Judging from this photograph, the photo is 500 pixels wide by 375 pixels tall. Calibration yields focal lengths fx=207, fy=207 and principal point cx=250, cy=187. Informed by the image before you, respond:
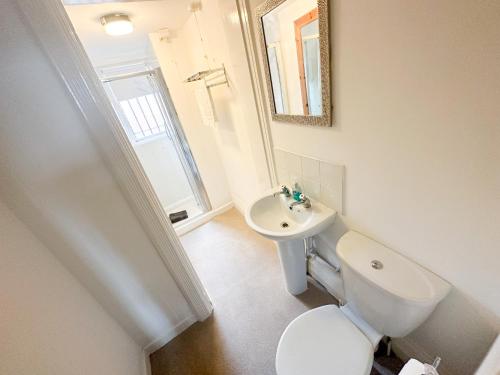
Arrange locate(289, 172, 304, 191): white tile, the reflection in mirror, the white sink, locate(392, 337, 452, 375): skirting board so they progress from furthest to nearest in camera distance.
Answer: locate(289, 172, 304, 191): white tile < the white sink < locate(392, 337, 452, 375): skirting board < the reflection in mirror

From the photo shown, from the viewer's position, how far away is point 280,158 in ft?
4.77

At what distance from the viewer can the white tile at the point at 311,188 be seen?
124 centimetres

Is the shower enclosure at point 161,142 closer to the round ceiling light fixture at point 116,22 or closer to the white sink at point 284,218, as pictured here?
the round ceiling light fixture at point 116,22

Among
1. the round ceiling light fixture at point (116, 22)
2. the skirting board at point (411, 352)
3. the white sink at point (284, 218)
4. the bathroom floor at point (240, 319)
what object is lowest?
the bathroom floor at point (240, 319)

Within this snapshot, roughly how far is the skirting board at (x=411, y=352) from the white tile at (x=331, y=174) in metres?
0.91

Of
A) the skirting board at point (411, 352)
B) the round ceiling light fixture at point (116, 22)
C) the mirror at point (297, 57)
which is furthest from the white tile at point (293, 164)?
the round ceiling light fixture at point (116, 22)

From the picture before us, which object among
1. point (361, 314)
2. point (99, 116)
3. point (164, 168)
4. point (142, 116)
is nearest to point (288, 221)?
point (361, 314)

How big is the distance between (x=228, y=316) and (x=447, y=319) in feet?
4.29

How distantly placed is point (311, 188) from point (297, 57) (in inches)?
28.2

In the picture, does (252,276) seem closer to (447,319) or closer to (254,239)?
(254,239)

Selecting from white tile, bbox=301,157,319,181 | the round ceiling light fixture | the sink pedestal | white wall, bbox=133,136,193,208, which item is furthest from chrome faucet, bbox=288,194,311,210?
white wall, bbox=133,136,193,208

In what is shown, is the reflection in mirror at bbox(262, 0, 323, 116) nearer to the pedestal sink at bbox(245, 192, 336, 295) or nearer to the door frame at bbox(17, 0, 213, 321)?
the pedestal sink at bbox(245, 192, 336, 295)

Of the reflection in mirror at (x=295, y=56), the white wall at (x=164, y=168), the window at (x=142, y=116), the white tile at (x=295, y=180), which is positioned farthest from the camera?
the white wall at (x=164, y=168)

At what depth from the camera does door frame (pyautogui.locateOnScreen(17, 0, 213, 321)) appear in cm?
77
